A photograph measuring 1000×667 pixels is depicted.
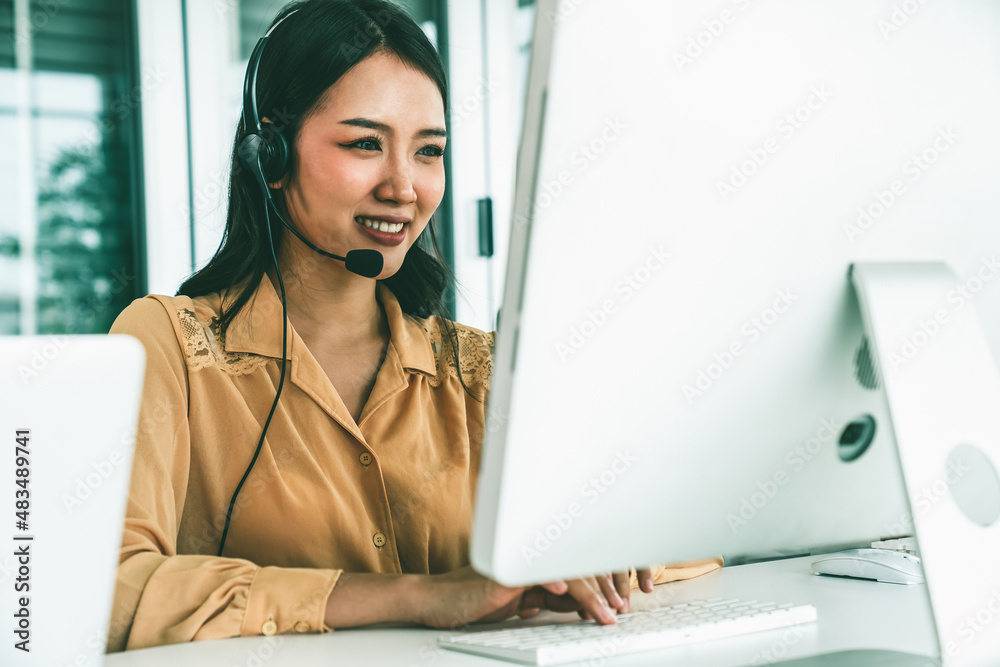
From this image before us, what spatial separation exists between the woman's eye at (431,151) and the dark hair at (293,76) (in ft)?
0.35

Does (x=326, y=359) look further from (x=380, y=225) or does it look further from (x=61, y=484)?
(x=61, y=484)

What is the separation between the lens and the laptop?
1.42 feet

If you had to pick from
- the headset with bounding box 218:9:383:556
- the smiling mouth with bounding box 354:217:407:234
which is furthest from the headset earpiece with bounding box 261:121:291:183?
the smiling mouth with bounding box 354:217:407:234

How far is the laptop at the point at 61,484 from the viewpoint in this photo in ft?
1.42

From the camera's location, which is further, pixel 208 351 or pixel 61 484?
pixel 208 351

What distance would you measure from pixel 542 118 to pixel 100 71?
2327 millimetres

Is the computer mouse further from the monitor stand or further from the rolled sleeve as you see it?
the rolled sleeve

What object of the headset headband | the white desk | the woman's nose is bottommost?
the white desk

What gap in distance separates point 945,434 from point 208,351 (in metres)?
0.94

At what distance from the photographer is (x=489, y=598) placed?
0.83 metres

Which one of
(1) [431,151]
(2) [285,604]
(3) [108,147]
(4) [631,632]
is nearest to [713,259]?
(4) [631,632]

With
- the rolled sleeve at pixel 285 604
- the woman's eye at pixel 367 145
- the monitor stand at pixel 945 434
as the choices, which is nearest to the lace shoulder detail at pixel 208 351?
the woman's eye at pixel 367 145

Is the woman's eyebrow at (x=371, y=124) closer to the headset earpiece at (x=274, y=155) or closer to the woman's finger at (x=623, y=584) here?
the headset earpiece at (x=274, y=155)

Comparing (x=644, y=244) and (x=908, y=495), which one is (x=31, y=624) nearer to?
(x=644, y=244)
